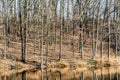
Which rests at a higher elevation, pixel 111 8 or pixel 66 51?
pixel 111 8

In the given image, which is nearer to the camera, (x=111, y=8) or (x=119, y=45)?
(x=111, y=8)

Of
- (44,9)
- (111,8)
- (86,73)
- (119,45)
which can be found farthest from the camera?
(119,45)

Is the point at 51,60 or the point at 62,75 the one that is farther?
the point at 51,60

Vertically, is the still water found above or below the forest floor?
below

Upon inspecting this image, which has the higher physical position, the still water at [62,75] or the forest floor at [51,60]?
the forest floor at [51,60]

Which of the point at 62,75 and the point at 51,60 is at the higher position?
the point at 51,60

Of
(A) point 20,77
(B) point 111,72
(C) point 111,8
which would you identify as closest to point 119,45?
(C) point 111,8

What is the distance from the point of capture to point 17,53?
38.1m

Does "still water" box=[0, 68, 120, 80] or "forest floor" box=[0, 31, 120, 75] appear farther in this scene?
"forest floor" box=[0, 31, 120, 75]

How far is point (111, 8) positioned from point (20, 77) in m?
18.6

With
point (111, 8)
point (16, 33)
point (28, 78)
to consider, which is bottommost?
point (28, 78)

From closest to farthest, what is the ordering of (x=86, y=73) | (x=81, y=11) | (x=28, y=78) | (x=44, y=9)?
(x=28, y=78) → (x=86, y=73) → (x=44, y=9) → (x=81, y=11)

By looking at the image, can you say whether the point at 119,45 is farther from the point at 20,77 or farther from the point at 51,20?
the point at 20,77

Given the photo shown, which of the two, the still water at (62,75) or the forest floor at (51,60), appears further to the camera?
the forest floor at (51,60)
